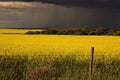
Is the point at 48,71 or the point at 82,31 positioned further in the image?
the point at 82,31

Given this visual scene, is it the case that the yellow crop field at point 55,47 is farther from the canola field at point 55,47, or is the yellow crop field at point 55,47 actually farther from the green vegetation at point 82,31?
the green vegetation at point 82,31

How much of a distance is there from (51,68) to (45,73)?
1.68 feet

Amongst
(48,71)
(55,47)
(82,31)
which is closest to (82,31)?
(82,31)

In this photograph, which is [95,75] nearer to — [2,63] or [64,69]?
[64,69]

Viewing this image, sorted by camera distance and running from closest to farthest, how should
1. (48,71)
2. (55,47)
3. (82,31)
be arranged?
(48,71) → (55,47) → (82,31)

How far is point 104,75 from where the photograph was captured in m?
10.8

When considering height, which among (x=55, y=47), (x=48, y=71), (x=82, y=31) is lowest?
(x=82, y=31)

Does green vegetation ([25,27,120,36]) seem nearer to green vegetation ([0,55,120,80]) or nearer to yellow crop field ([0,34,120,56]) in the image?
yellow crop field ([0,34,120,56])

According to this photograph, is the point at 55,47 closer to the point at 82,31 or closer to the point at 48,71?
the point at 48,71

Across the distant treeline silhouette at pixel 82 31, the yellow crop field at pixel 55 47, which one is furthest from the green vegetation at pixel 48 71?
the distant treeline silhouette at pixel 82 31

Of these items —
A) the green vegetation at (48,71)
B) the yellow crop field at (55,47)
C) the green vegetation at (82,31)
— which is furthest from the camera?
the green vegetation at (82,31)

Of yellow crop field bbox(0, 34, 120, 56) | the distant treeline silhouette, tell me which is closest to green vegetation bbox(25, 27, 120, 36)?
the distant treeline silhouette

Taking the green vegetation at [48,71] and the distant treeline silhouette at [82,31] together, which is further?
the distant treeline silhouette at [82,31]

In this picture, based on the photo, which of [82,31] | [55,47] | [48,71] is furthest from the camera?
[82,31]
